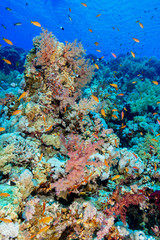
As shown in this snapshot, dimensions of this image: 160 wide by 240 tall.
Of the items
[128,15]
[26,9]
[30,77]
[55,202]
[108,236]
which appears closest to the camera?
[108,236]

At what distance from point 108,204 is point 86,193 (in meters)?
0.56

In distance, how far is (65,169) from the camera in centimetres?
285

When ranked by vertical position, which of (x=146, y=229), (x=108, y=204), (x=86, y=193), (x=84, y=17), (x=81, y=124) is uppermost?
(x=84, y=17)

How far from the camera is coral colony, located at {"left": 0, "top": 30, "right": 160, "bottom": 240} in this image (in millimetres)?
2488

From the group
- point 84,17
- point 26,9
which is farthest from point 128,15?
point 26,9

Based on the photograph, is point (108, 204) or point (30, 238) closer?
point (30, 238)

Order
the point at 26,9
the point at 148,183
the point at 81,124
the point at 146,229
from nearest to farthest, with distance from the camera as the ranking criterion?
the point at 146,229, the point at 148,183, the point at 81,124, the point at 26,9

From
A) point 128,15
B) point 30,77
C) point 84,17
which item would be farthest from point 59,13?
point 30,77

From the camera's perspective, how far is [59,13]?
50.0m

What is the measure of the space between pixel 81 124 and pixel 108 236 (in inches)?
112

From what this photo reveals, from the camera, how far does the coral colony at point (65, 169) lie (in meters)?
2.49

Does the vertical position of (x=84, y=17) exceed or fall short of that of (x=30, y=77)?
it exceeds it

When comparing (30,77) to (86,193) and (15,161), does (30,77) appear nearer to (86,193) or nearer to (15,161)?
(15,161)

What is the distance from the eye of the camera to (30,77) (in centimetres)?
485
